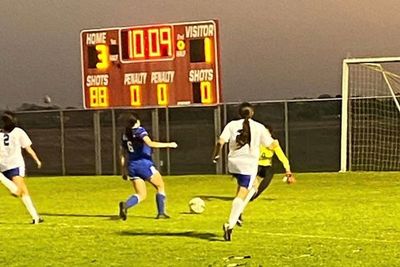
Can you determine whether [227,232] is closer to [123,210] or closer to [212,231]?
[212,231]

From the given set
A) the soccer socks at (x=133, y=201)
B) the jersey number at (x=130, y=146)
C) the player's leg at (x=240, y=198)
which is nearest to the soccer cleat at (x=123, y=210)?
the soccer socks at (x=133, y=201)

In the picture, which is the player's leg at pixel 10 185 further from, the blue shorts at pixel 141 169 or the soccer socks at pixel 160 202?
the soccer socks at pixel 160 202

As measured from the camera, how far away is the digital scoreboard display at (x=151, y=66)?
31.4 meters

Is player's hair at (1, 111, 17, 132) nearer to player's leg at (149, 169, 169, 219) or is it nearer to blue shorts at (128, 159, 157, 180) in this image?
blue shorts at (128, 159, 157, 180)

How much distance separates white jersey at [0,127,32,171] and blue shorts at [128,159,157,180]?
1.88 m

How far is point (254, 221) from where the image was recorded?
17.4 m

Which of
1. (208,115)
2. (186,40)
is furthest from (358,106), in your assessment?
(208,115)

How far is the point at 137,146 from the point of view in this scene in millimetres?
17031

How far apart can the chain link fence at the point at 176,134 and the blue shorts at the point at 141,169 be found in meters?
17.6

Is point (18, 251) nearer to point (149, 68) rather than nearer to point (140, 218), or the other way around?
point (140, 218)

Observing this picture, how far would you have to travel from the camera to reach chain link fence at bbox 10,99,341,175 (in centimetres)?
3803

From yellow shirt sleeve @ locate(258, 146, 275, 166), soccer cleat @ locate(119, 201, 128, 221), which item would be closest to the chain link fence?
yellow shirt sleeve @ locate(258, 146, 275, 166)

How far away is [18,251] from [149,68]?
19.1 metres

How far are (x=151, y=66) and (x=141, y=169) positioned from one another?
50.1ft
